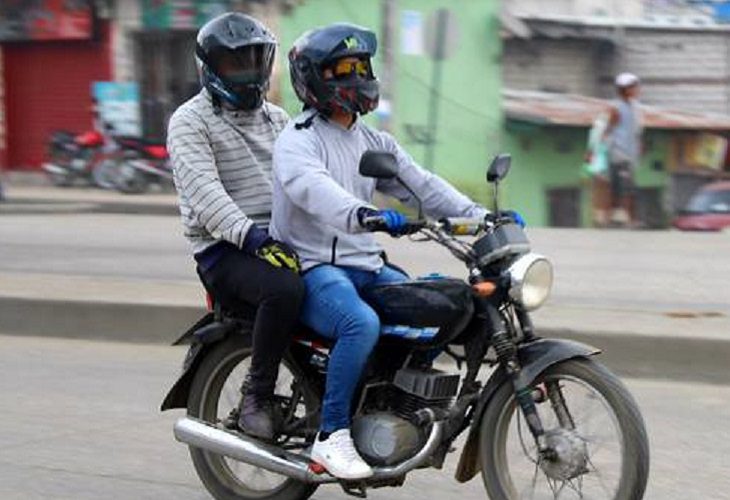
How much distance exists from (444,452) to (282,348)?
2.21 ft

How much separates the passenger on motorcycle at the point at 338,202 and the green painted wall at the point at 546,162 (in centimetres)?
1898

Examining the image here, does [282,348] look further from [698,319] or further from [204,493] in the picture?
[698,319]

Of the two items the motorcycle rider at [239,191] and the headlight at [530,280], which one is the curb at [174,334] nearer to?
the motorcycle rider at [239,191]

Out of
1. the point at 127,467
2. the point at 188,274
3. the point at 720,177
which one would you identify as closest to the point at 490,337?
the point at 127,467

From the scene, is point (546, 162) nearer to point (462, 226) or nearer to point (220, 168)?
point (220, 168)

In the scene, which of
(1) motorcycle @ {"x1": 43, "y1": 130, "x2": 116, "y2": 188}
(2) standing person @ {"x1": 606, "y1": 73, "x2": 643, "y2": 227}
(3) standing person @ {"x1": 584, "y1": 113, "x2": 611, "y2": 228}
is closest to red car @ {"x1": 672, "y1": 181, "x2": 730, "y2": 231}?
(3) standing person @ {"x1": 584, "y1": 113, "x2": 611, "y2": 228}

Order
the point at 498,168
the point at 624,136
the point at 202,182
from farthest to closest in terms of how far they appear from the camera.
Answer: the point at 624,136 → the point at 202,182 → the point at 498,168

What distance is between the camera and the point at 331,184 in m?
4.41

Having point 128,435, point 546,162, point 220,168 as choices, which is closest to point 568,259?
point 128,435

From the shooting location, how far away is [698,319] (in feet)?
25.8

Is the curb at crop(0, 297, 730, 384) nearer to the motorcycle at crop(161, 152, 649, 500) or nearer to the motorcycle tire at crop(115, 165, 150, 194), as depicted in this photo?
the motorcycle at crop(161, 152, 649, 500)

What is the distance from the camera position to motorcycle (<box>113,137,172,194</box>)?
23.0m

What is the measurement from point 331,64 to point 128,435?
2.50 meters

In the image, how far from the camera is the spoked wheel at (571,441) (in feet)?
13.8
